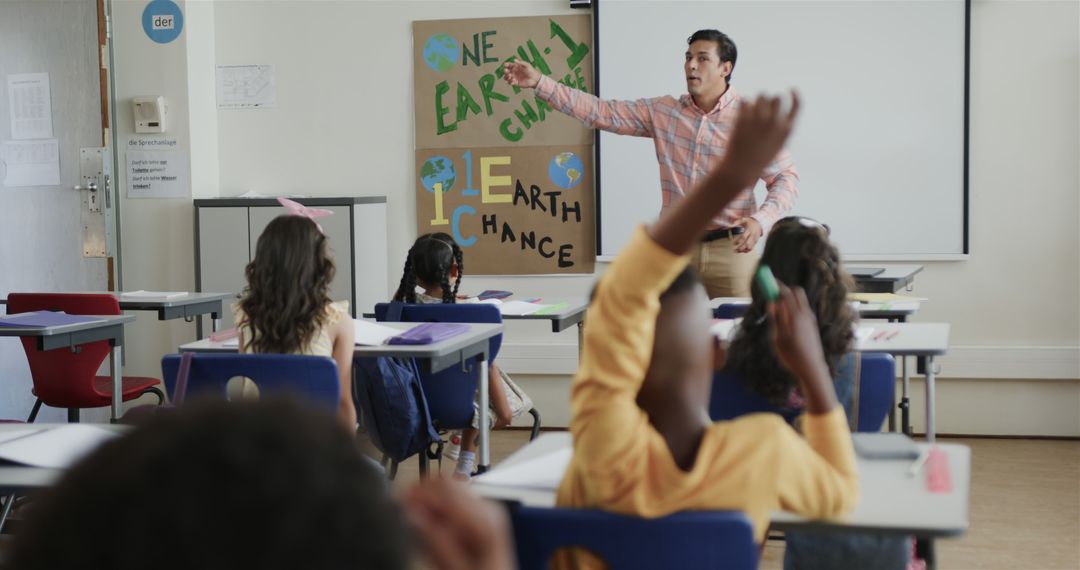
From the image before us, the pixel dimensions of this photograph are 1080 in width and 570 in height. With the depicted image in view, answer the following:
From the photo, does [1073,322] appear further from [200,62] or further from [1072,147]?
[200,62]

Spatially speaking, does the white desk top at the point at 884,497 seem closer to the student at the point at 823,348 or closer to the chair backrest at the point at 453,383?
the student at the point at 823,348

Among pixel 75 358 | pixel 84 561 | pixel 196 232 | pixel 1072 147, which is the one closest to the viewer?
pixel 84 561

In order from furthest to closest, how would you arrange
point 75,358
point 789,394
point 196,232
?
point 196,232 → point 75,358 → point 789,394

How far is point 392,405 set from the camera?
3.38m

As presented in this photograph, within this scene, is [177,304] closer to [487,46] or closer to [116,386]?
[116,386]

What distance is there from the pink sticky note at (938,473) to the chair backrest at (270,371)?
1202 millimetres

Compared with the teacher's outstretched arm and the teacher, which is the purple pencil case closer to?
the teacher

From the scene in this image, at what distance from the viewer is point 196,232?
559cm

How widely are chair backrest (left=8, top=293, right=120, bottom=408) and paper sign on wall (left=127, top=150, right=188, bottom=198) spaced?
5.72ft

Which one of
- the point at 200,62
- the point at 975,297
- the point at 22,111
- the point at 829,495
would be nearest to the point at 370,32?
the point at 200,62

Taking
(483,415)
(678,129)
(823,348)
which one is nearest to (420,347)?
(483,415)

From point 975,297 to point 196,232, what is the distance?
3792 millimetres

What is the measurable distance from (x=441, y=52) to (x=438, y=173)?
0.61 m

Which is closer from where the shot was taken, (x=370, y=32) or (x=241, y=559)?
(x=241, y=559)
